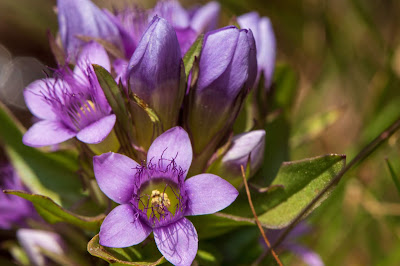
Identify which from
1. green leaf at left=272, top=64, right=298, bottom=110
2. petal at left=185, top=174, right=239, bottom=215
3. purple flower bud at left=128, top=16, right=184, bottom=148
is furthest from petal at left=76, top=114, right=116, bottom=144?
green leaf at left=272, top=64, right=298, bottom=110

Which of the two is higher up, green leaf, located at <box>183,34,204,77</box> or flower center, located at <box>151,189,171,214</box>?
green leaf, located at <box>183,34,204,77</box>

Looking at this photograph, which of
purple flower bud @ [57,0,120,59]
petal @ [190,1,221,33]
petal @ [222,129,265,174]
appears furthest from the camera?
petal @ [190,1,221,33]

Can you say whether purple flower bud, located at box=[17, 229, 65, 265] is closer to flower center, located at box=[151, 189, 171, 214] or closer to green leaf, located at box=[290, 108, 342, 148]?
flower center, located at box=[151, 189, 171, 214]

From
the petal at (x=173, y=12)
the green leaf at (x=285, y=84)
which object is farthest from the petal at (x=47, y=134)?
the green leaf at (x=285, y=84)

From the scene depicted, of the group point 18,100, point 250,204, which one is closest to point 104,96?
point 250,204

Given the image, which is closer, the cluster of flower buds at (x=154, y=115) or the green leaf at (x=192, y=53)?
the cluster of flower buds at (x=154, y=115)

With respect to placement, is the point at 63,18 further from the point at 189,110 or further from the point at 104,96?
the point at 189,110

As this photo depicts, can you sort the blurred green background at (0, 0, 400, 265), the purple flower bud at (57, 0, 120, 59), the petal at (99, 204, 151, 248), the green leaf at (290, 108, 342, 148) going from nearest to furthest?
the petal at (99, 204, 151, 248) < the purple flower bud at (57, 0, 120, 59) < the green leaf at (290, 108, 342, 148) < the blurred green background at (0, 0, 400, 265)

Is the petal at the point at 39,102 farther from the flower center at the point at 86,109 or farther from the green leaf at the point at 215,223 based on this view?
the green leaf at the point at 215,223

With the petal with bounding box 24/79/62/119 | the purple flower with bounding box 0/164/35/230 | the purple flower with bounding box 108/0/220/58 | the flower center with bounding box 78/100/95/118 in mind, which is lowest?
the purple flower with bounding box 0/164/35/230
